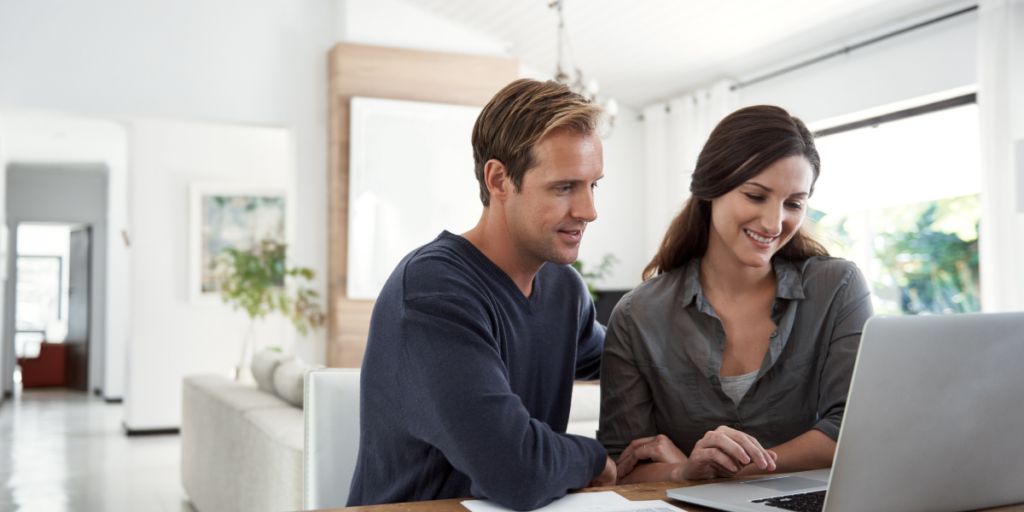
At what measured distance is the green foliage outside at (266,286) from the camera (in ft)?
17.4

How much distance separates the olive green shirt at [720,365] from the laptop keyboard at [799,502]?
0.39 metres

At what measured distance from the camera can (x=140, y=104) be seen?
16.8 ft

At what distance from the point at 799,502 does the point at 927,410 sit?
20 cm

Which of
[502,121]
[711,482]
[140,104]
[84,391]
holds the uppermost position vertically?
[140,104]

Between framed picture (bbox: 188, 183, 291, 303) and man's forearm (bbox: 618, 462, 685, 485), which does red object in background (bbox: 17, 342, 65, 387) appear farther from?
man's forearm (bbox: 618, 462, 685, 485)

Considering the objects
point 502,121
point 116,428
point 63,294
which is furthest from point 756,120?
point 63,294

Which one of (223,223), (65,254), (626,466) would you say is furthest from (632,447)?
(65,254)

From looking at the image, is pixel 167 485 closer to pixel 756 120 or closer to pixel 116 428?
pixel 116 428

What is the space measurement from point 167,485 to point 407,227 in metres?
2.06

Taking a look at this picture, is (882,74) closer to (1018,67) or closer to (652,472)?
(1018,67)

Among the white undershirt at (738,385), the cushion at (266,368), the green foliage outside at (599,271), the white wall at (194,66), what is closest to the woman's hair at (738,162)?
the white undershirt at (738,385)

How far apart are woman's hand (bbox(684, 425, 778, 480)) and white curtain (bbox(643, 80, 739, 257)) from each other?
15.3 ft

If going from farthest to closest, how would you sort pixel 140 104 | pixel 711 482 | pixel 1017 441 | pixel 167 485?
1. pixel 140 104
2. pixel 167 485
3. pixel 711 482
4. pixel 1017 441

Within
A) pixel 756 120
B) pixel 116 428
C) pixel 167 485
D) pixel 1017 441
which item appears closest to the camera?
pixel 1017 441
